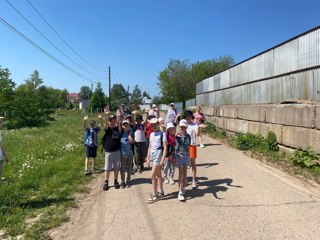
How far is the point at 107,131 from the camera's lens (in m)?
8.12

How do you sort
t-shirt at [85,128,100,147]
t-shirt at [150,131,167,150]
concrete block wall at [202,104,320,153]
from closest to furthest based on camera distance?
t-shirt at [150,131,167,150]
concrete block wall at [202,104,320,153]
t-shirt at [85,128,100,147]

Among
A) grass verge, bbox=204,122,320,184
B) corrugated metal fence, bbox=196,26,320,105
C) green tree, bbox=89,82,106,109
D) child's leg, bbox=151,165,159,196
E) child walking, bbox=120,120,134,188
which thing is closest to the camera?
child's leg, bbox=151,165,159,196

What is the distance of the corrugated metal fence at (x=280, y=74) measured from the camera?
1038 centimetres

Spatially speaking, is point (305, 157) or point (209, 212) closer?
point (209, 212)

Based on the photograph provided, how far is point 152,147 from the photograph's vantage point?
277 inches

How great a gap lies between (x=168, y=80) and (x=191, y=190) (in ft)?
192

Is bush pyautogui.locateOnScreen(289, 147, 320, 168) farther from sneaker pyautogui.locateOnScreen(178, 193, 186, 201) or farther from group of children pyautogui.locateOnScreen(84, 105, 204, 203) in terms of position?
sneaker pyautogui.locateOnScreen(178, 193, 186, 201)

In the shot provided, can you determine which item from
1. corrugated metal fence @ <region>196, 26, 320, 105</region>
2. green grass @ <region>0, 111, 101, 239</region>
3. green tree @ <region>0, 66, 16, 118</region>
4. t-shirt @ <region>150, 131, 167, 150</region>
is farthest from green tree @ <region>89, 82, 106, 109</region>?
t-shirt @ <region>150, 131, 167, 150</region>

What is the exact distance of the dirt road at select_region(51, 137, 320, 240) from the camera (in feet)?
16.7

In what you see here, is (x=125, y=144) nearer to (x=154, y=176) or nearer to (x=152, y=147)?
(x=152, y=147)

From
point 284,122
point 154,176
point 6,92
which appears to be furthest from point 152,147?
point 6,92

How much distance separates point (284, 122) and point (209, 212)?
246 inches

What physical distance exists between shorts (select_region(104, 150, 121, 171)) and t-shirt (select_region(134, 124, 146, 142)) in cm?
165

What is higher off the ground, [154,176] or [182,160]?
[182,160]
